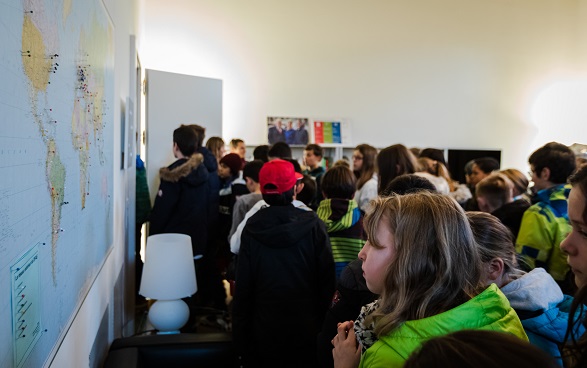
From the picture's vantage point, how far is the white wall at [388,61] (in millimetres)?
6613

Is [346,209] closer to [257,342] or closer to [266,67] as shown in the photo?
[257,342]

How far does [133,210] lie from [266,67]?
13.4 ft

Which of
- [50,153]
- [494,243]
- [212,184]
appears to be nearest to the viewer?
[50,153]

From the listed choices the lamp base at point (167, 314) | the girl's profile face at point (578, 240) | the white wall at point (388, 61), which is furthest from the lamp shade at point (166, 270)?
the white wall at point (388, 61)

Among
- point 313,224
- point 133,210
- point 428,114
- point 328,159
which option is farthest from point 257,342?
point 428,114

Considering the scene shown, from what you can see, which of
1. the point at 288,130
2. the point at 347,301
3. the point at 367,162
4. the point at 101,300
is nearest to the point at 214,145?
the point at 367,162

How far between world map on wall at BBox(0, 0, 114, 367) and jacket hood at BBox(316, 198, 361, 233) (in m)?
1.27

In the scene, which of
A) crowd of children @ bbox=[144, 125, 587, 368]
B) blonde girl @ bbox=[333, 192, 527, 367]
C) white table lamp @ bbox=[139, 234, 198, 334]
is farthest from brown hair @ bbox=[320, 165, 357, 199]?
blonde girl @ bbox=[333, 192, 527, 367]

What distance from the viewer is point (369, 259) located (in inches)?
45.0

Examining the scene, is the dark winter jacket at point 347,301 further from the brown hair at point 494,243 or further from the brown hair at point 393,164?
the brown hair at point 393,164

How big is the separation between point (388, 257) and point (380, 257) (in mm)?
20

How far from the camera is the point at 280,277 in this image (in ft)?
7.13

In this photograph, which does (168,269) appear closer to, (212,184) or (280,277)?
(280,277)

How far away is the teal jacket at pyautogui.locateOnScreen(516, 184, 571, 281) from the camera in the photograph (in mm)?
2229
